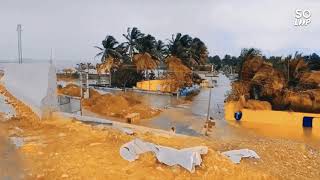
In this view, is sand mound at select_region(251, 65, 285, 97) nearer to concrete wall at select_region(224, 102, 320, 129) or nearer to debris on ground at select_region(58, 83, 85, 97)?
concrete wall at select_region(224, 102, 320, 129)

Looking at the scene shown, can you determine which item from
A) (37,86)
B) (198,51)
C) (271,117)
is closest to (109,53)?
(198,51)

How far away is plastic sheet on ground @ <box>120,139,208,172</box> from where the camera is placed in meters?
6.85

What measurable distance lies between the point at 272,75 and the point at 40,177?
52.1 feet

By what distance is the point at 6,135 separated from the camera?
972 cm

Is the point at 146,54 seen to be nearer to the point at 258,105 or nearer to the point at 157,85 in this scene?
the point at 157,85

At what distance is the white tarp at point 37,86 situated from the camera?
11.9 m

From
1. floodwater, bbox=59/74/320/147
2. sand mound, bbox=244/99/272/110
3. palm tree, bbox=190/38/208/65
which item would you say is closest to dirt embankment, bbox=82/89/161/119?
floodwater, bbox=59/74/320/147

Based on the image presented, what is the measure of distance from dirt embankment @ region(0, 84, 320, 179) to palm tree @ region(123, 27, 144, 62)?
2027 centimetres

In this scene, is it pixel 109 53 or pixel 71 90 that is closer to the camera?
pixel 71 90

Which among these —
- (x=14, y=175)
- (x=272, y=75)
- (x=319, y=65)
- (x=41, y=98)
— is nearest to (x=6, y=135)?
(x=41, y=98)

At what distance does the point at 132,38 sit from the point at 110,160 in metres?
24.5

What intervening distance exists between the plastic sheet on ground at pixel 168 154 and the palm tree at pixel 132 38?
23.3 m

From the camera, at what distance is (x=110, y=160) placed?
7070mm

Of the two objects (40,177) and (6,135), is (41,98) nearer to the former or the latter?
(6,135)
